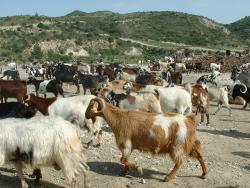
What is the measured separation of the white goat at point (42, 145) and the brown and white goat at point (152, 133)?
1628 millimetres

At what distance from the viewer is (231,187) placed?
9.96 meters

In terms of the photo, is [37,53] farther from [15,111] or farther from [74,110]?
[15,111]

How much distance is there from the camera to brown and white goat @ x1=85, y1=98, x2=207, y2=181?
964 cm

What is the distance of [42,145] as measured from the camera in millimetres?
8102

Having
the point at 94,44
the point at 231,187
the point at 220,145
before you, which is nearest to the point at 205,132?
the point at 220,145

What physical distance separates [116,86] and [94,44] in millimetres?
56851

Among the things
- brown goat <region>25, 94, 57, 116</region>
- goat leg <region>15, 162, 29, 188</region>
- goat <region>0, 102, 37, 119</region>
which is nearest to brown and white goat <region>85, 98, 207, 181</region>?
goat <region>0, 102, 37, 119</region>

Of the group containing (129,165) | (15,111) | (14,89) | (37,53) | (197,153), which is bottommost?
(129,165)

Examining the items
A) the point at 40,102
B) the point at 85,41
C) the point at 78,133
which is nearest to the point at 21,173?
the point at 78,133

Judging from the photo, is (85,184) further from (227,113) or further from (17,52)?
(17,52)

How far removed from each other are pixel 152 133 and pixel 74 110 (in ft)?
9.12

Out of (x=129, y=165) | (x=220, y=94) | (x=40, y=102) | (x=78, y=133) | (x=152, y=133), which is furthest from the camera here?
(x=220, y=94)

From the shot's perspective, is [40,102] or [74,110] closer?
[74,110]

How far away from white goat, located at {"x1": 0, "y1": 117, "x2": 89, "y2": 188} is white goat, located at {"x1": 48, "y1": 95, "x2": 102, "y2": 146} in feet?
11.3
